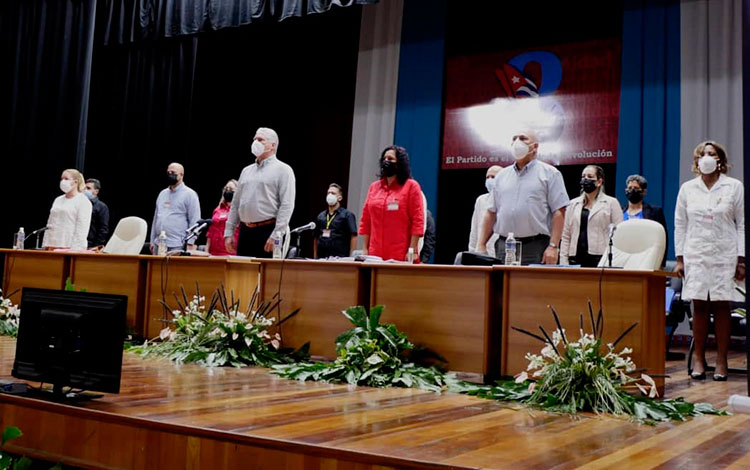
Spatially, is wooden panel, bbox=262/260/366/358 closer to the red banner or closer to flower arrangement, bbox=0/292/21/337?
flower arrangement, bbox=0/292/21/337

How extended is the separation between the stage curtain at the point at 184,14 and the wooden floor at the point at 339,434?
4804mm

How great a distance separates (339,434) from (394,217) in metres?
2.33

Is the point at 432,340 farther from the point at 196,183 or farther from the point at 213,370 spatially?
the point at 196,183

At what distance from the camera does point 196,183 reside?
27.5 ft

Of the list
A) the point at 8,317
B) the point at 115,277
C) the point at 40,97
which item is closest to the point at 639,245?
the point at 115,277

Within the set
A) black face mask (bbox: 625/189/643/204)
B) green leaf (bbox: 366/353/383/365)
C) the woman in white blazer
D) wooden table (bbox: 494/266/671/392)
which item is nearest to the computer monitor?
green leaf (bbox: 366/353/383/365)

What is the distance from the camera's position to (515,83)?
24.1 feet

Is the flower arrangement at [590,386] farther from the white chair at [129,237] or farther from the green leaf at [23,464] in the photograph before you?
the white chair at [129,237]

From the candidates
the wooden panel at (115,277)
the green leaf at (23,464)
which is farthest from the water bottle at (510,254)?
the wooden panel at (115,277)

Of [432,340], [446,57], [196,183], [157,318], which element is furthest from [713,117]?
[196,183]

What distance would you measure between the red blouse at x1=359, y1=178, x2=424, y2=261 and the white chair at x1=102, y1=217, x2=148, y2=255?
A: 173 centimetres

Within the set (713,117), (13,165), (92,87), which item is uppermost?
(92,87)

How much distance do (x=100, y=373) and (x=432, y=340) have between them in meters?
1.65

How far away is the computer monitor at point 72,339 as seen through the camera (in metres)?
2.31
